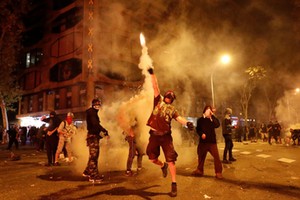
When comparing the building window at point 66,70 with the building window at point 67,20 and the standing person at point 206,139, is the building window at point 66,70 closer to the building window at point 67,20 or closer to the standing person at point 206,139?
the building window at point 67,20

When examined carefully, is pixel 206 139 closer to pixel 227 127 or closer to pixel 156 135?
pixel 156 135

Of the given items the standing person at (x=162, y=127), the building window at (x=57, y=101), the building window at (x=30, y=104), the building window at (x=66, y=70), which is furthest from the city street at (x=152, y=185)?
the building window at (x=30, y=104)

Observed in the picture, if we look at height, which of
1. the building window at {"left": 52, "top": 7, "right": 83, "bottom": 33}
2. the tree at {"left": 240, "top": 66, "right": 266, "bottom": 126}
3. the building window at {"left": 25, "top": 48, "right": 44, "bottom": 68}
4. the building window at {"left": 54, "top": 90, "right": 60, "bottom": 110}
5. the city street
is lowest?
the city street

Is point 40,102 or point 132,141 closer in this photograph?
point 132,141

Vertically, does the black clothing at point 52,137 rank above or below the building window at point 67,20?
below

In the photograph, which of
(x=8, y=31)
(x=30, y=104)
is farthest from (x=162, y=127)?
(x=30, y=104)

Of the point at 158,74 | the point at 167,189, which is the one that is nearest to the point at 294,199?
the point at 167,189

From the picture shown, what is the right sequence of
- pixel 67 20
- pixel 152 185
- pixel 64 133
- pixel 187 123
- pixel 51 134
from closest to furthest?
pixel 187 123 < pixel 152 185 < pixel 51 134 < pixel 64 133 < pixel 67 20

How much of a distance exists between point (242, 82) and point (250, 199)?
29.7m

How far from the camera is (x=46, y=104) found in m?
33.9

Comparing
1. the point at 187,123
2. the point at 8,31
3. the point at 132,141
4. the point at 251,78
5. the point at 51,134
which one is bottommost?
the point at 132,141

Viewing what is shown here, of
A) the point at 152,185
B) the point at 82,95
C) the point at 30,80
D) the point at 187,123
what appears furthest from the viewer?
the point at 30,80

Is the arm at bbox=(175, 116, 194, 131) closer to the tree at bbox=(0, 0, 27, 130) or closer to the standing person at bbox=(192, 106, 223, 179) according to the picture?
the standing person at bbox=(192, 106, 223, 179)

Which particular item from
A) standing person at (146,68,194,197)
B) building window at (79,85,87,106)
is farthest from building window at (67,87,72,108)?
standing person at (146,68,194,197)
